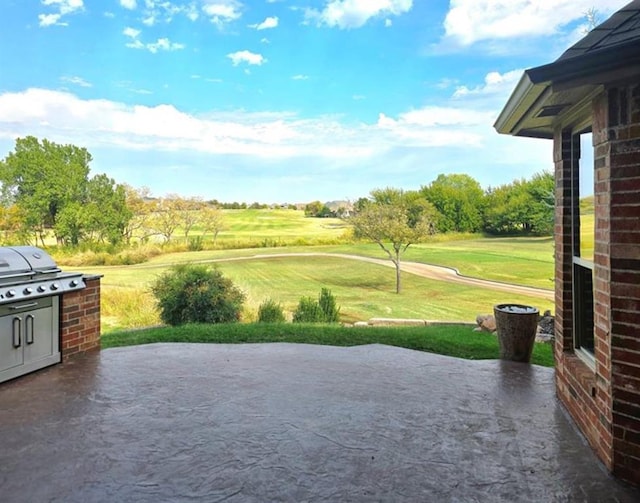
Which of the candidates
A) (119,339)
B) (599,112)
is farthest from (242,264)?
(599,112)

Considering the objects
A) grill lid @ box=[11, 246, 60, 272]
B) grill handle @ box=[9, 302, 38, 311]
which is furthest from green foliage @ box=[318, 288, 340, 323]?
grill handle @ box=[9, 302, 38, 311]

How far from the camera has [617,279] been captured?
242 centimetres

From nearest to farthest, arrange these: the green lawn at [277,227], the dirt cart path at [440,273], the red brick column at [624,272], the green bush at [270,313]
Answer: the red brick column at [624,272]
the green bush at [270,313]
the dirt cart path at [440,273]
the green lawn at [277,227]

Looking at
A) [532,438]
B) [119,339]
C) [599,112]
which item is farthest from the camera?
[119,339]

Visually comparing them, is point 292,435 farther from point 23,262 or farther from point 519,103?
point 23,262

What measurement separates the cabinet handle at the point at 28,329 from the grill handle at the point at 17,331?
0.06 m

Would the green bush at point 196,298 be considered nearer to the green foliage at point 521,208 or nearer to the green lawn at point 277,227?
the green lawn at point 277,227

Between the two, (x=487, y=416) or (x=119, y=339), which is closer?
(x=487, y=416)

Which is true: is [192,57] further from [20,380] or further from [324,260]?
[20,380]

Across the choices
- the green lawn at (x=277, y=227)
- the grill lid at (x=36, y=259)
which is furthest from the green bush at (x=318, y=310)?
the grill lid at (x=36, y=259)

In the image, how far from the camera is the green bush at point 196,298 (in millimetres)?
7855

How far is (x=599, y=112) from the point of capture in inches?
102

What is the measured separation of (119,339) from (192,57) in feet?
28.5

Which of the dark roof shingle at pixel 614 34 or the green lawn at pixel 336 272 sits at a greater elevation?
the dark roof shingle at pixel 614 34
